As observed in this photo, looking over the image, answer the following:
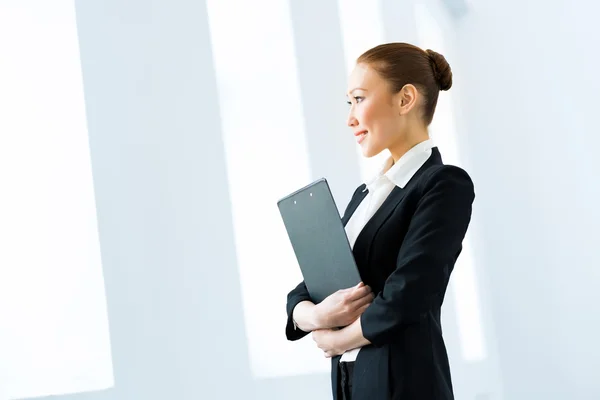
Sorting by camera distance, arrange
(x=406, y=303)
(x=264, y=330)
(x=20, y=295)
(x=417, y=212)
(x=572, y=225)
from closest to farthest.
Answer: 1. (x=406, y=303)
2. (x=417, y=212)
3. (x=20, y=295)
4. (x=264, y=330)
5. (x=572, y=225)

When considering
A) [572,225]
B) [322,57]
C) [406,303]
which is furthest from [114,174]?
[572,225]

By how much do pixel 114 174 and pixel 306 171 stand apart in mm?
888

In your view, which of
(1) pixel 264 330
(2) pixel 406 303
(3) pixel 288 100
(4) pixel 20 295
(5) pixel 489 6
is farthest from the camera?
(5) pixel 489 6

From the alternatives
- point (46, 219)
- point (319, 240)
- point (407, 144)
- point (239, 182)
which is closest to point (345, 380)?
point (319, 240)

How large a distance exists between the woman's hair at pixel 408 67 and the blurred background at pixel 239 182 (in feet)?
3.68

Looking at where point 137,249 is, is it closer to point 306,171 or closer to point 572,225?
point 306,171

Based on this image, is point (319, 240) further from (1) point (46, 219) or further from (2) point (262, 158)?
(2) point (262, 158)

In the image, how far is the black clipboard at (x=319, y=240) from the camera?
5.40 feet

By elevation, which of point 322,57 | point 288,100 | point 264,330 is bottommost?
point 264,330

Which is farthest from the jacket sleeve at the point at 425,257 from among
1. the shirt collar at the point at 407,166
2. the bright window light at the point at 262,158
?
the bright window light at the point at 262,158

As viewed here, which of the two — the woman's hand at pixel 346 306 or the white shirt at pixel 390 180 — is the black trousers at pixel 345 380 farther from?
the white shirt at pixel 390 180

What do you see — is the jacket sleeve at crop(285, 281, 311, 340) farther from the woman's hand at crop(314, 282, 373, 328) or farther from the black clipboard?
the woman's hand at crop(314, 282, 373, 328)

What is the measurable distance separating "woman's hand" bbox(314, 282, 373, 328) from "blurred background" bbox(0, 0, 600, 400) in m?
1.08

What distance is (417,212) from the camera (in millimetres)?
1617
